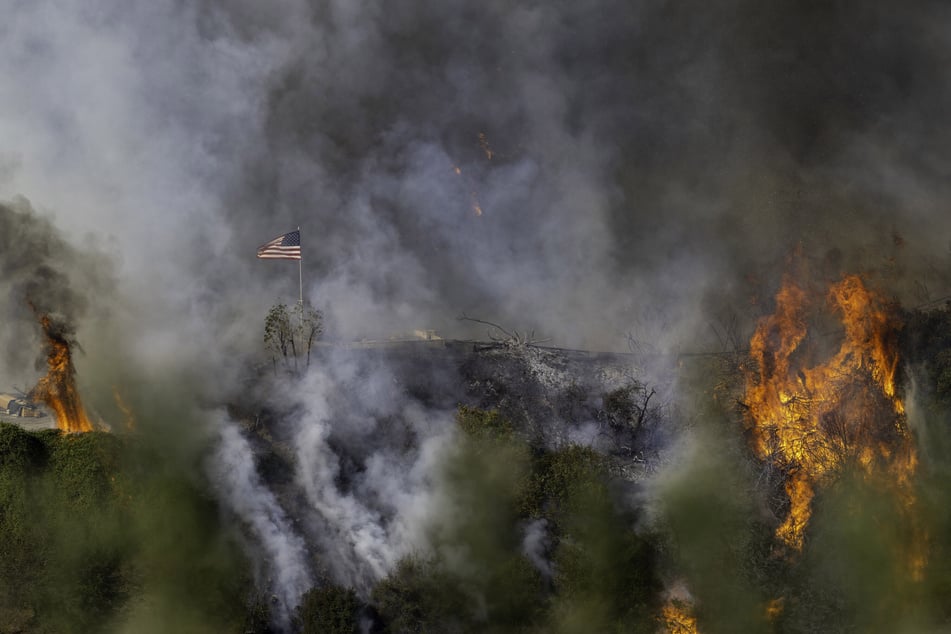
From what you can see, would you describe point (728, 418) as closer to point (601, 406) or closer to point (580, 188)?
point (601, 406)

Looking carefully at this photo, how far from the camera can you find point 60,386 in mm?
35625

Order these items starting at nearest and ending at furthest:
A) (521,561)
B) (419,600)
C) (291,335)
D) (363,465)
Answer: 1. (419,600)
2. (521,561)
3. (363,465)
4. (291,335)

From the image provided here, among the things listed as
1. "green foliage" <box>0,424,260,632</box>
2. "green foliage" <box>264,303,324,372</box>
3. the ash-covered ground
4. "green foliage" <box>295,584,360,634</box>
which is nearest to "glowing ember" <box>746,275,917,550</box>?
the ash-covered ground

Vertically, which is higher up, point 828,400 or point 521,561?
point 828,400

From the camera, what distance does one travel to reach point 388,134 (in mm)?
53625

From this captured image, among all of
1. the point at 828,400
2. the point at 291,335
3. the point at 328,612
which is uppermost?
the point at 291,335

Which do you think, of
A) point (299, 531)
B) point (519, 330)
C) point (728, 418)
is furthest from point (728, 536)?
point (519, 330)

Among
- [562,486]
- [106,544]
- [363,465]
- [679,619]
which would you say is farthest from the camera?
[363,465]

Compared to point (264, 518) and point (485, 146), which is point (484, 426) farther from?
point (485, 146)

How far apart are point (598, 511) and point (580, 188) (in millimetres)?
26048

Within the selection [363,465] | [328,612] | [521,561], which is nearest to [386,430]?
[363,465]

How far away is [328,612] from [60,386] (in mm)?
15625

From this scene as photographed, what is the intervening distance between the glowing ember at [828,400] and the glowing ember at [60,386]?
91.8 feet

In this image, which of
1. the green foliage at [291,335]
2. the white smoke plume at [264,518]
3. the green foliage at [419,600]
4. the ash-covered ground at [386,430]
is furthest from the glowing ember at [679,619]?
the green foliage at [291,335]
